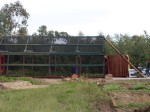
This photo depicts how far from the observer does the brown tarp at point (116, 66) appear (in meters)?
30.2

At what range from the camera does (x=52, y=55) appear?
30031 millimetres

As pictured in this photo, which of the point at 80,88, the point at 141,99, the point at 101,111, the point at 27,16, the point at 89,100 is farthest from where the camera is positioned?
the point at 27,16

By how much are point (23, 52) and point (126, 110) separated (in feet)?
66.8

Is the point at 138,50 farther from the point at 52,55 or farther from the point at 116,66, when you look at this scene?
the point at 52,55

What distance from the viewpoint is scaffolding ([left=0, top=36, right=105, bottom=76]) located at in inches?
1168

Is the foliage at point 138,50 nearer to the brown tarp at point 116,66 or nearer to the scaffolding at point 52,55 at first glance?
the brown tarp at point 116,66

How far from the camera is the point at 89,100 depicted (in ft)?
41.1

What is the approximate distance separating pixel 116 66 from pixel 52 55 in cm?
529

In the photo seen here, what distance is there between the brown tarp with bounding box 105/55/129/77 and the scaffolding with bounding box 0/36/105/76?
1280 millimetres

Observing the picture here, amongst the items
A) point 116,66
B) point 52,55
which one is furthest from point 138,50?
point 52,55

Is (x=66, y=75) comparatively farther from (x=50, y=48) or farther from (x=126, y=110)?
(x=126, y=110)

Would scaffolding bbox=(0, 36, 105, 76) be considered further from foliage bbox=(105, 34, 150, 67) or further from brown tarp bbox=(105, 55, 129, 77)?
foliage bbox=(105, 34, 150, 67)

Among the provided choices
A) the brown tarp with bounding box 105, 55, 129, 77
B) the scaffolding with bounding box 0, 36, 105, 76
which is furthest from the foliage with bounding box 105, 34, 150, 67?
the scaffolding with bounding box 0, 36, 105, 76

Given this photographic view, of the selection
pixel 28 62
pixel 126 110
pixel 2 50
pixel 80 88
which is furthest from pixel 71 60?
pixel 126 110
